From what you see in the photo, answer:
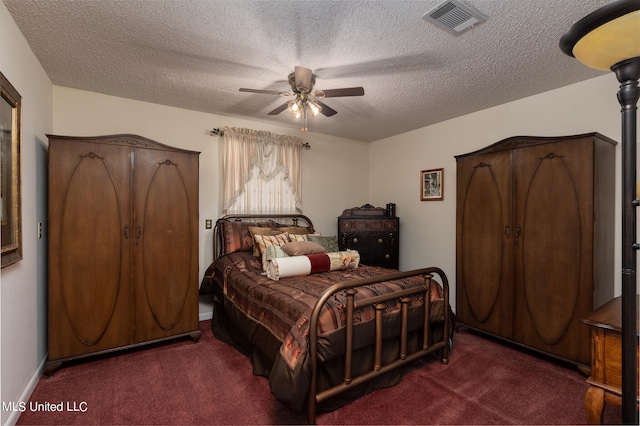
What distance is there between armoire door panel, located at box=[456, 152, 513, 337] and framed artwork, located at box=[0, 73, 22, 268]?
3682 millimetres

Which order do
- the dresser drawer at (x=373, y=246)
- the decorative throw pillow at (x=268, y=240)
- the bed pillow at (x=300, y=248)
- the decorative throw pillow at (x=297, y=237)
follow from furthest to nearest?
the dresser drawer at (x=373, y=246), the decorative throw pillow at (x=297, y=237), the decorative throw pillow at (x=268, y=240), the bed pillow at (x=300, y=248)

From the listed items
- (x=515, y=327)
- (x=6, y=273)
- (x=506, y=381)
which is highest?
(x=6, y=273)

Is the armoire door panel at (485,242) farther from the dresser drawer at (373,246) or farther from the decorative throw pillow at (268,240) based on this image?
the decorative throw pillow at (268,240)

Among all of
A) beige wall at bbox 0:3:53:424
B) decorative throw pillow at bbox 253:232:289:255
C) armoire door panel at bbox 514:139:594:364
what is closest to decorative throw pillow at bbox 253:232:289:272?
decorative throw pillow at bbox 253:232:289:255

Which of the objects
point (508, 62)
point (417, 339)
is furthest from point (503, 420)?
point (508, 62)

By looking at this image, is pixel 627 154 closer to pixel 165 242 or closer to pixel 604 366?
pixel 604 366

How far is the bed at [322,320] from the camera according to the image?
1.87 metres

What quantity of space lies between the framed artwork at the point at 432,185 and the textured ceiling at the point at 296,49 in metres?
1.01

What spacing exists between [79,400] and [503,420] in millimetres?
2810

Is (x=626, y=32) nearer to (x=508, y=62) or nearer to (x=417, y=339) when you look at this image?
(x=508, y=62)

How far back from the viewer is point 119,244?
9.05ft

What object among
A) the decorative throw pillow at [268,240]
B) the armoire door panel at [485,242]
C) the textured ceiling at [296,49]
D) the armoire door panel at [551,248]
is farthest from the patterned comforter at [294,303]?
the textured ceiling at [296,49]

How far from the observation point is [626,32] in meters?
0.77

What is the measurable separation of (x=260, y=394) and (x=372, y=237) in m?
2.56
